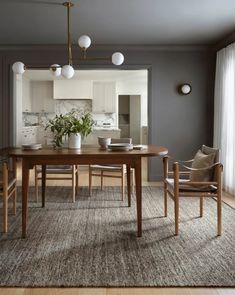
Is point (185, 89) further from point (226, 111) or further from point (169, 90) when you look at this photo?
point (226, 111)

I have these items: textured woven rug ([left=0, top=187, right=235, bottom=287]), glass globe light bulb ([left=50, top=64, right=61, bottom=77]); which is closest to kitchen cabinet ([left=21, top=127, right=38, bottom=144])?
textured woven rug ([left=0, top=187, right=235, bottom=287])

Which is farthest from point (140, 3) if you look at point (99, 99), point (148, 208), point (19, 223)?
point (99, 99)

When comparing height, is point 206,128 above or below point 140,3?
below

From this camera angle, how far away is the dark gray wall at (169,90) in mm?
6141

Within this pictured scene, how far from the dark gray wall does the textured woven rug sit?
2057 millimetres

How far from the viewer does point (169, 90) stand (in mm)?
6230

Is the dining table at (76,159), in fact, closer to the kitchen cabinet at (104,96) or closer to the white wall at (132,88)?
the kitchen cabinet at (104,96)

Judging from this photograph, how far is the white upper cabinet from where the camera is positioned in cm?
993

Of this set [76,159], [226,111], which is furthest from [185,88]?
[76,159]

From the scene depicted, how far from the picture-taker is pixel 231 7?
4.14 meters

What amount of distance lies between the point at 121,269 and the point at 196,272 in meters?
0.53

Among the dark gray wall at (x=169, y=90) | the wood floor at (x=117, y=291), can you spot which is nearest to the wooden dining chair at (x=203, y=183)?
the wood floor at (x=117, y=291)

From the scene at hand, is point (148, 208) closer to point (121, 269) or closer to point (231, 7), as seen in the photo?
point (121, 269)

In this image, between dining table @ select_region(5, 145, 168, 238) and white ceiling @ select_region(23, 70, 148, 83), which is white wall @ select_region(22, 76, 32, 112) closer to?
white ceiling @ select_region(23, 70, 148, 83)
